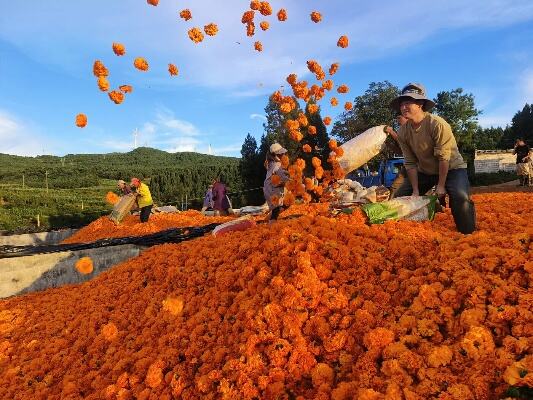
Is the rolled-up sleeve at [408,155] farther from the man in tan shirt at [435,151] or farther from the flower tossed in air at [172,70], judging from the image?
the flower tossed in air at [172,70]

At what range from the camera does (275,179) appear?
281 inches

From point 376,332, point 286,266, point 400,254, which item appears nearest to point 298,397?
point 376,332

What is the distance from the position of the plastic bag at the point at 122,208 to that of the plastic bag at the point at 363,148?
5.99 m

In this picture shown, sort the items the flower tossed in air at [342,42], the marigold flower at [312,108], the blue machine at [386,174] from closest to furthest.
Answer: the flower tossed in air at [342,42]
the blue machine at [386,174]
the marigold flower at [312,108]

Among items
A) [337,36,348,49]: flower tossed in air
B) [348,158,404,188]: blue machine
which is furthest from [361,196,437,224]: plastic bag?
[348,158,404,188]: blue machine

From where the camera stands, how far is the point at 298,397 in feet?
7.81

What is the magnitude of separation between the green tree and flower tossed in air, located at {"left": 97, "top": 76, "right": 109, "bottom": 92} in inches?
1093

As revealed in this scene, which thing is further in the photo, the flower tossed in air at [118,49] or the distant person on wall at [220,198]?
the distant person on wall at [220,198]

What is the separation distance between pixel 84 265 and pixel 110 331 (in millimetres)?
2836

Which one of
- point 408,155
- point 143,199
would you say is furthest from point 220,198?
point 408,155

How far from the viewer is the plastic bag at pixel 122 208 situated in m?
10.9

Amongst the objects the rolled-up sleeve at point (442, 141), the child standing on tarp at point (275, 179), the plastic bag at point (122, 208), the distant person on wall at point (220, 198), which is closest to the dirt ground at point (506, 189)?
the child standing on tarp at point (275, 179)

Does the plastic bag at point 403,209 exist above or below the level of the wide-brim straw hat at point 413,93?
below

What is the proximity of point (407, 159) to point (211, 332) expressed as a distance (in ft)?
10.0
